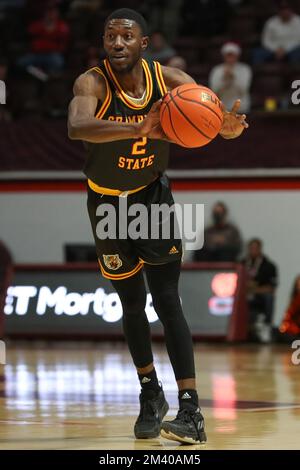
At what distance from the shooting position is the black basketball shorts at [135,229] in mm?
6152

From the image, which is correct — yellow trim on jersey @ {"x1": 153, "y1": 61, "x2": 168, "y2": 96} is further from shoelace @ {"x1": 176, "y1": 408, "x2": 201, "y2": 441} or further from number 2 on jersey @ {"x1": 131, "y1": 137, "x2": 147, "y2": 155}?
shoelace @ {"x1": 176, "y1": 408, "x2": 201, "y2": 441}

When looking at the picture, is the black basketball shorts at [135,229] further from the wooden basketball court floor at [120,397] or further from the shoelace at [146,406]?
the wooden basketball court floor at [120,397]


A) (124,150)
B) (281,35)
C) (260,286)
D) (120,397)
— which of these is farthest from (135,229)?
(281,35)

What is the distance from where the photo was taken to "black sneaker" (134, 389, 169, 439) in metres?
6.17

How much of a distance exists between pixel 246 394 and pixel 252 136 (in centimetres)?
721

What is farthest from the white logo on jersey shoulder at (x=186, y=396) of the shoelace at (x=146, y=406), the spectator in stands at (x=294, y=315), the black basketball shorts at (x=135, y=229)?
the spectator in stands at (x=294, y=315)

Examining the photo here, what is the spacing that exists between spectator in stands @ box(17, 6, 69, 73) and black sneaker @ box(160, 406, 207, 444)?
12122 millimetres

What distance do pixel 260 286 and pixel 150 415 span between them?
918 centimetres

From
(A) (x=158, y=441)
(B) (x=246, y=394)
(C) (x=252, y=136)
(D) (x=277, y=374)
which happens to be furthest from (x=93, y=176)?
(C) (x=252, y=136)

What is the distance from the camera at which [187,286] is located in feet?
47.6

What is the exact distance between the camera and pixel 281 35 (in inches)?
650

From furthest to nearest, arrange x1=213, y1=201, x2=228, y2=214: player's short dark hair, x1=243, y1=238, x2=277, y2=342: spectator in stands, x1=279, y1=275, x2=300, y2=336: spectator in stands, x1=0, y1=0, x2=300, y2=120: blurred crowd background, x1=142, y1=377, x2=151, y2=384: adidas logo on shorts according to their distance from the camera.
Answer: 1. x1=213, y1=201, x2=228, y2=214: player's short dark hair
2. x1=0, y1=0, x2=300, y2=120: blurred crowd background
3. x1=243, y1=238, x2=277, y2=342: spectator in stands
4. x1=279, y1=275, x2=300, y2=336: spectator in stands
5. x1=142, y1=377, x2=151, y2=384: adidas logo on shorts

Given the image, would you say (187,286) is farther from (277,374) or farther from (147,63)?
(147,63)

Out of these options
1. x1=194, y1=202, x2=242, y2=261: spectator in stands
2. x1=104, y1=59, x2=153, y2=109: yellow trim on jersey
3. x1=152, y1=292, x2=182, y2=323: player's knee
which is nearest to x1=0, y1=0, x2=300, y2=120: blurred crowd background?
x1=194, y1=202, x2=242, y2=261: spectator in stands
